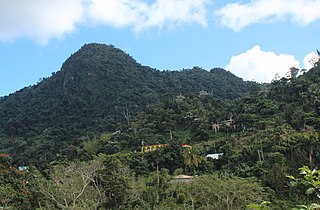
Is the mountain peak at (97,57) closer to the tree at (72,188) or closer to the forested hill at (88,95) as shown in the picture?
the forested hill at (88,95)

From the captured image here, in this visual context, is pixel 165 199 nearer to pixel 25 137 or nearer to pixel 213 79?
pixel 25 137

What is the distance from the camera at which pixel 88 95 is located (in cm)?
9112

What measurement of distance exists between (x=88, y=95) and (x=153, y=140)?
134ft

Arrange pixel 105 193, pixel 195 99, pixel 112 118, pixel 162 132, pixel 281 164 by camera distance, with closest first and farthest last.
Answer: pixel 105 193
pixel 281 164
pixel 162 132
pixel 195 99
pixel 112 118

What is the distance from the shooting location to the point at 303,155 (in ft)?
117

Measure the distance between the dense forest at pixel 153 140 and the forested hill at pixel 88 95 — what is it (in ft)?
1.01

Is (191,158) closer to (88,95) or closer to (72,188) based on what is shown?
(72,188)

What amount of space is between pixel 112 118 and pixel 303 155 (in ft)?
157

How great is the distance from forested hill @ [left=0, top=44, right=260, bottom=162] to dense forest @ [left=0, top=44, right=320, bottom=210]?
1.01 feet

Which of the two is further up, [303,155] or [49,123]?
[49,123]

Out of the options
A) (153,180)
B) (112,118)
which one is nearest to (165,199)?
(153,180)

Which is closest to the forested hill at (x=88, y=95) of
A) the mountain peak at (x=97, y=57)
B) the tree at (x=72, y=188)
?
the mountain peak at (x=97, y=57)

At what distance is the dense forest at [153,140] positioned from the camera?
27109mm

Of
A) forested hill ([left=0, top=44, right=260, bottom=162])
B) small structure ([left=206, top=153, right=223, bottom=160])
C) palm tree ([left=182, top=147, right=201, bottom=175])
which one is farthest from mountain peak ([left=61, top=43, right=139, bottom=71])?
palm tree ([left=182, top=147, right=201, bottom=175])
